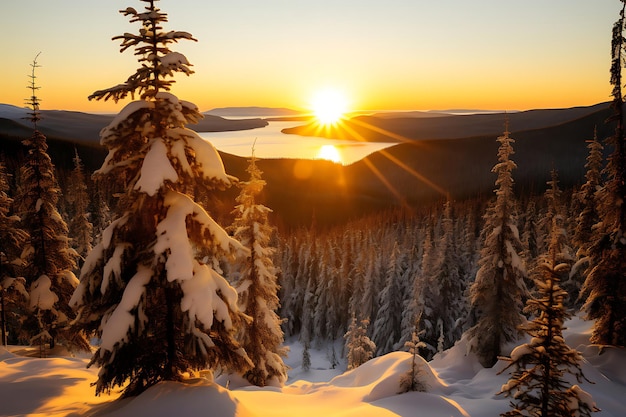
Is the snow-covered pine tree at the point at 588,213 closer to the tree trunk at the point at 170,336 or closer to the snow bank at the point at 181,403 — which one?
the snow bank at the point at 181,403

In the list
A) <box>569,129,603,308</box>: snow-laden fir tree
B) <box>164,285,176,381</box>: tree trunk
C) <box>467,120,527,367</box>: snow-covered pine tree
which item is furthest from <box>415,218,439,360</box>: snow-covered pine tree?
<box>164,285,176,381</box>: tree trunk

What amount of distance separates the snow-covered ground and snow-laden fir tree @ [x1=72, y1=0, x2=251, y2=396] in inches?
32.7

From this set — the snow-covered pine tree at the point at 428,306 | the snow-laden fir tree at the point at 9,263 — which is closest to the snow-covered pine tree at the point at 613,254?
the snow-covered pine tree at the point at 428,306

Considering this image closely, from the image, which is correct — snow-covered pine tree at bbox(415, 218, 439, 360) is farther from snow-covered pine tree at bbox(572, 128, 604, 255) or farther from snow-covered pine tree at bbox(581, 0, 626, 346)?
snow-covered pine tree at bbox(581, 0, 626, 346)

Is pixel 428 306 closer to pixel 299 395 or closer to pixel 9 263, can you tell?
pixel 299 395

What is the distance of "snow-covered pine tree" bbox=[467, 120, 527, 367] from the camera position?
21.9 meters

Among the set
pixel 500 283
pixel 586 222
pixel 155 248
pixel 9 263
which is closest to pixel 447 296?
pixel 586 222

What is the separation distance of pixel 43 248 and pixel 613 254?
96.6 feet

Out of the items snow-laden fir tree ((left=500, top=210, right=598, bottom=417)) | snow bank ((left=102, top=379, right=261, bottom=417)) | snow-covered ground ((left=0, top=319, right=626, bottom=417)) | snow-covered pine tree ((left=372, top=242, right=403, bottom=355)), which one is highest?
snow-laden fir tree ((left=500, top=210, right=598, bottom=417))

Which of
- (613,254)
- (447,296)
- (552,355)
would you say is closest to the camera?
(552,355)

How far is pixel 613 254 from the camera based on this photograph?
62.0 ft

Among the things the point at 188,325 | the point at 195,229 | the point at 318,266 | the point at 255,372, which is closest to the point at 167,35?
the point at 195,229

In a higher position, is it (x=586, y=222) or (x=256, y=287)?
(x=586, y=222)

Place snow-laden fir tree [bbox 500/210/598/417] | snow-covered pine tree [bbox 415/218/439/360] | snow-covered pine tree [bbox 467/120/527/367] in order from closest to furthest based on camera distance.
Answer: snow-laden fir tree [bbox 500/210/598/417] < snow-covered pine tree [bbox 467/120/527/367] < snow-covered pine tree [bbox 415/218/439/360]
